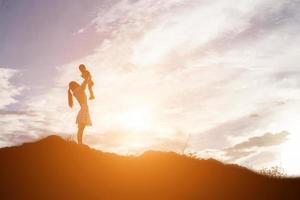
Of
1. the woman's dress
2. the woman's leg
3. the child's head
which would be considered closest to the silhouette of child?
the child's head

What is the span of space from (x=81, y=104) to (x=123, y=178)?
3737mm

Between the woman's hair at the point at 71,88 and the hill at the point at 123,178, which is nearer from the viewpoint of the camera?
the hill at the point at 123,178

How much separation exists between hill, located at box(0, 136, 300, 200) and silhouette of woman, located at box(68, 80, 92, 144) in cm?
85

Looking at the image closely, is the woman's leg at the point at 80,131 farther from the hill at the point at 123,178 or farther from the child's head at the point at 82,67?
the child's head at the point at 82,67

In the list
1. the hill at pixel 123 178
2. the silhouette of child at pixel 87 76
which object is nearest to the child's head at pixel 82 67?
the silhouette of child at pixel 87 76

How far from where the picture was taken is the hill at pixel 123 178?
14.6 m

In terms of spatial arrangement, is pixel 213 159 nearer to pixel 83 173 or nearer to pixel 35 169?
pixel 83 173

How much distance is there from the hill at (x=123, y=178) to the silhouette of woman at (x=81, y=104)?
85 cm

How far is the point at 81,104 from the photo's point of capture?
17.5 m

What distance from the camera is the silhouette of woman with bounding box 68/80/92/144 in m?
17.2

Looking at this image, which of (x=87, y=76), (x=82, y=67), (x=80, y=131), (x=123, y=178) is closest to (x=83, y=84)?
(x=87, y=76)

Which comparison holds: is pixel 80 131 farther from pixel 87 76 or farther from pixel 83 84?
pixel 87 76

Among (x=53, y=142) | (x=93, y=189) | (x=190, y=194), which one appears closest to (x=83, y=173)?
(x=93, y=189)

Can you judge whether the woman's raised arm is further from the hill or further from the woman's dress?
the hill
